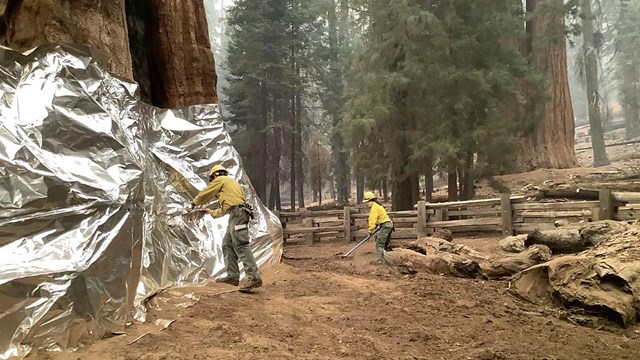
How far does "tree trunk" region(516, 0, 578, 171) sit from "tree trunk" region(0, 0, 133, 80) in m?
15.0

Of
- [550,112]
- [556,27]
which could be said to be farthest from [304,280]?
[550,112]

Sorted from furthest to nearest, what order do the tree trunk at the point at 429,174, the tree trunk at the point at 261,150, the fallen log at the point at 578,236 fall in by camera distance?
the tree trunk at the point at 261,150
the tree trunk at the point at 429,174
the fallen log at the point at 578,236

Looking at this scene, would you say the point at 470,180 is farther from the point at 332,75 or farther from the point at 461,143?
the point at 332,75

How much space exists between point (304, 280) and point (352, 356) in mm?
3470

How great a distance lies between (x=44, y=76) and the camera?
4.40m

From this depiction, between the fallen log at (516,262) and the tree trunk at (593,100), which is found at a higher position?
the tree trunk at (593,100)

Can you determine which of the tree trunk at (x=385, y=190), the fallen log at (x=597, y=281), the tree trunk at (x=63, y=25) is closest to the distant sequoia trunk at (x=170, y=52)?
the tree trunk at (x=63, y=25)

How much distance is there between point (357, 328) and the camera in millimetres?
4754

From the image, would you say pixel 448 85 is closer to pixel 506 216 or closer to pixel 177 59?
pixel 506 216

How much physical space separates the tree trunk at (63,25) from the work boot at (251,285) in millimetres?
3188

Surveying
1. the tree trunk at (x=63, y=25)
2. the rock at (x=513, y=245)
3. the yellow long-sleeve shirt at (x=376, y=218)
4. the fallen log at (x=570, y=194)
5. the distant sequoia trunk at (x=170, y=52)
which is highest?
the distant sequoia trunk at (x=170, y=52)

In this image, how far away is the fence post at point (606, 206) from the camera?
8.70m

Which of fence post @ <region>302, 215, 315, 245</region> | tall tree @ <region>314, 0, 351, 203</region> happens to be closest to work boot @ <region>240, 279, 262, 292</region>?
fence post @ <region>302, 215, 315, 245</region>

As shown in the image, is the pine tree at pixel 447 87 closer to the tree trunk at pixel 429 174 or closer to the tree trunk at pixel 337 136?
the tree trunk at pixel 429 174
